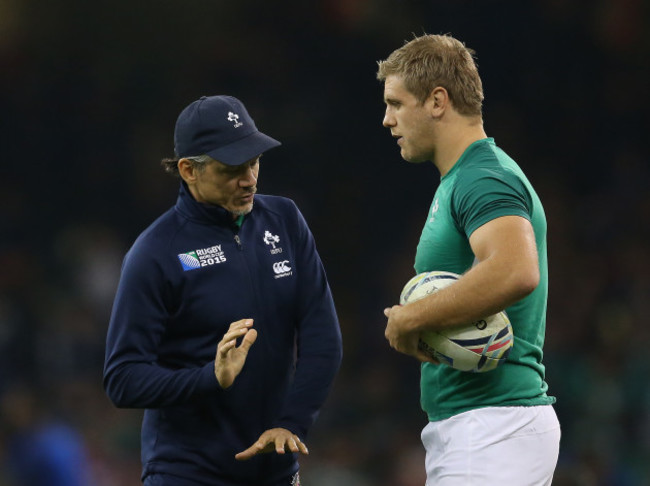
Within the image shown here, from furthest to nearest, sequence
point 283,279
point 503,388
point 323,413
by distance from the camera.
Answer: point 323,413 < point 283,279 < point 503,388

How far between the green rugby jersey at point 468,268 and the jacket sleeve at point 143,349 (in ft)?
2.33

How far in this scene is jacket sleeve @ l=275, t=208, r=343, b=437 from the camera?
3299mm

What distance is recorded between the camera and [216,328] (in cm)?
323

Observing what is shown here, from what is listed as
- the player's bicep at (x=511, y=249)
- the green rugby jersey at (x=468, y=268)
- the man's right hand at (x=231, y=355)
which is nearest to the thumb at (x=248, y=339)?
the man's right hand at (x=231, y=355)

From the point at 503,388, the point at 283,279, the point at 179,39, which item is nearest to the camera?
the point at 503,388

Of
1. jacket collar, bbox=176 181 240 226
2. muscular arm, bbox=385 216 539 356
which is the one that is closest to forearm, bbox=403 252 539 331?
muscular arm, bbox=385 216 539 356

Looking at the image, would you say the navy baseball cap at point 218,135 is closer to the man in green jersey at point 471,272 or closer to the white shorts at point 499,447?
the man in green jersey at point 471,272

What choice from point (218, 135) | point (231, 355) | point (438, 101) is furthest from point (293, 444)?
point (438, 101)

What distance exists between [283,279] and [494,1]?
21.8 ft

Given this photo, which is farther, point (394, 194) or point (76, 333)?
point (394, 194)

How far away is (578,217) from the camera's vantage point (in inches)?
350

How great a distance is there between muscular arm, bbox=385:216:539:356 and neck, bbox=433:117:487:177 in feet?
1.34

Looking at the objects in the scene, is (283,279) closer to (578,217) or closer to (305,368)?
(305,368)

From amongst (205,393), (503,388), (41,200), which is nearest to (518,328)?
(503,388)
